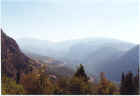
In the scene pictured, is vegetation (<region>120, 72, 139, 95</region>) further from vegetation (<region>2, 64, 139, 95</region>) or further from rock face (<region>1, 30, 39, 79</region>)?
rock face (<region>1, 30, 39, 79</region>)

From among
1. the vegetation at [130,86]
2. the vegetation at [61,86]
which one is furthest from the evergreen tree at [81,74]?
the vegetation at [130,86]

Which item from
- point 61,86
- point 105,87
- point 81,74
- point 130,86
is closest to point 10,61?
point 61,86

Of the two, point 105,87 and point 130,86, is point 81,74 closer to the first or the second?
point 105,87

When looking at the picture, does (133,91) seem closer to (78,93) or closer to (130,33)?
(78,93)

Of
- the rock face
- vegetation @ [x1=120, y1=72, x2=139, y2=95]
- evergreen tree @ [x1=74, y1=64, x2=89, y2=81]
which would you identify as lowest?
vegetation @ [x1=120, y1=72, x2=139, y2=95]

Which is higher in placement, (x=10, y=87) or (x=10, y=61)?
(x=10, y=61)

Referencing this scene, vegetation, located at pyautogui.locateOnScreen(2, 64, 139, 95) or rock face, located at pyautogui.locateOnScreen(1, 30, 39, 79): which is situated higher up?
rock face, located at pyautogui.locateOnScreen(1, 30, 39, 79)

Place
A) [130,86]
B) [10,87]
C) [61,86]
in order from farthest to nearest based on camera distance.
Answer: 1. [130,86]
2. [61,86]
3. [10,87]

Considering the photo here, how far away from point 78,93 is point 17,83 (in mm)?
1068

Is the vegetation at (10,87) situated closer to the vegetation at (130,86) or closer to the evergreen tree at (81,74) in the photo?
the evergreen tree at (81,74)

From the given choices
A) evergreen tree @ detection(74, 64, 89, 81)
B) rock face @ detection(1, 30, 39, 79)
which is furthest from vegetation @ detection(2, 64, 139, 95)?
rock face @ detection(1, 30, 39, 79)

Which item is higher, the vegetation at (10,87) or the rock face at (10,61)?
the rock face at (10,61)

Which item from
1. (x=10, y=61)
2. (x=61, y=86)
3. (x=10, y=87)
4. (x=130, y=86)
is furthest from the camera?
(x=10, y=61)

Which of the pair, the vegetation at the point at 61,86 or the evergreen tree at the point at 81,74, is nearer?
the vegetation at the point at 61,86
